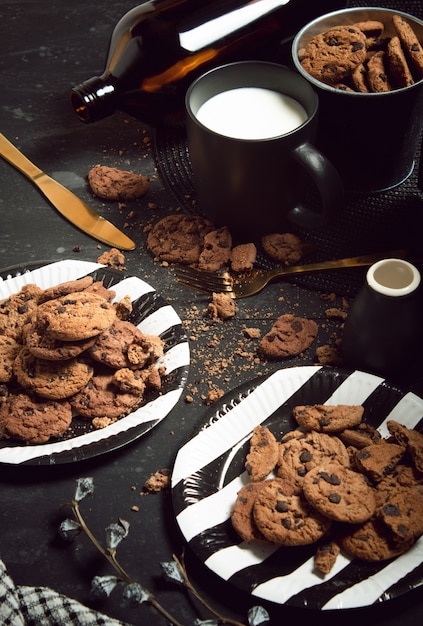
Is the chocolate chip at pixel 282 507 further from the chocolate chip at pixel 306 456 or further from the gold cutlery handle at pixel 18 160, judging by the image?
the gold cutlery handle at pixel 18 160

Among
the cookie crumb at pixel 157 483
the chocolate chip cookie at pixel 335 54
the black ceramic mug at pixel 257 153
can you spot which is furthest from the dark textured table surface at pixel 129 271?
the chocolate chip cookie at pixel 335 54

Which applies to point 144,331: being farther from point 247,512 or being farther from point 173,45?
point 173,45

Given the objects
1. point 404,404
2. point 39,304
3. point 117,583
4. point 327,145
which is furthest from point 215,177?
point 117,583

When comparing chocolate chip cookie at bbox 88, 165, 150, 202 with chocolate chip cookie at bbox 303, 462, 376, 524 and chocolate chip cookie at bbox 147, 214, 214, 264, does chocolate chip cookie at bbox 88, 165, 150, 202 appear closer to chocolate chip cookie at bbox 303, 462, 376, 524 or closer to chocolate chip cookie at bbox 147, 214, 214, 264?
chocolate chip cookie at bbox 147, 214, 214, 264

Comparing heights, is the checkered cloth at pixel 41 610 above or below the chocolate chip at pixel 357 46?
below

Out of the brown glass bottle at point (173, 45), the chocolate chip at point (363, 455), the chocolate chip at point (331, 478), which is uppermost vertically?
the brown glass bottle at point (173, 45)

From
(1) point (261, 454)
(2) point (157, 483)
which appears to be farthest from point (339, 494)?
(2) point (157, 483)
